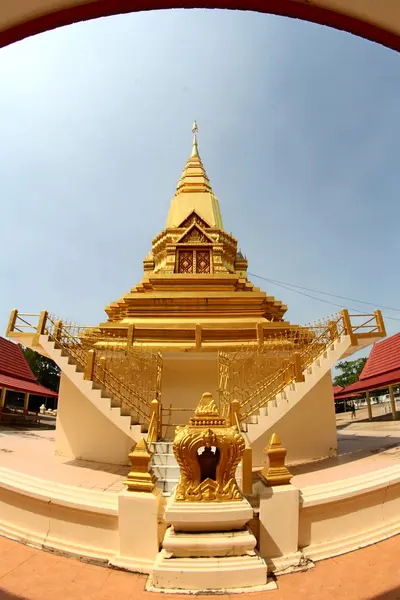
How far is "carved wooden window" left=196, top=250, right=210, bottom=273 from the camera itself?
1271 cm

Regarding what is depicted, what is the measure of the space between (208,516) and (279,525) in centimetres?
95

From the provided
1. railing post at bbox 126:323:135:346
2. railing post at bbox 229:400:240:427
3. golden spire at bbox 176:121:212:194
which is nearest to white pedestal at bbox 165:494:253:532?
railing post at bbox 229:400:240:427

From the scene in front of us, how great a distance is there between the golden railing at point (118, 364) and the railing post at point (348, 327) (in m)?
4.60

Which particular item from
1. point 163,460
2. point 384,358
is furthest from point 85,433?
point 384,358

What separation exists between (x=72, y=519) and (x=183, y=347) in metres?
4.80

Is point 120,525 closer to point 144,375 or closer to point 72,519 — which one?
point 72,519

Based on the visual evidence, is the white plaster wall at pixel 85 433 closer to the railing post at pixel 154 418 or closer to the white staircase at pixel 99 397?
the white staircase at pixel 99 397

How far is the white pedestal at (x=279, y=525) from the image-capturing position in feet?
12.8

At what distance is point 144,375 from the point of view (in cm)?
827

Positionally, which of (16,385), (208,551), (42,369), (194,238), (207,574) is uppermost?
(194,238)

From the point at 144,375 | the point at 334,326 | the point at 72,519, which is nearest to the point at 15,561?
the point at 72,519

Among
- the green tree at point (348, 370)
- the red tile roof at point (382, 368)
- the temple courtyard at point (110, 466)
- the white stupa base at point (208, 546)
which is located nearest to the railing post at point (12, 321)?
the temple courtyard at point (110, 466)

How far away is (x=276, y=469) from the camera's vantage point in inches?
169

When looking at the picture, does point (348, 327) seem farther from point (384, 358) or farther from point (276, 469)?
point (384, 358)
